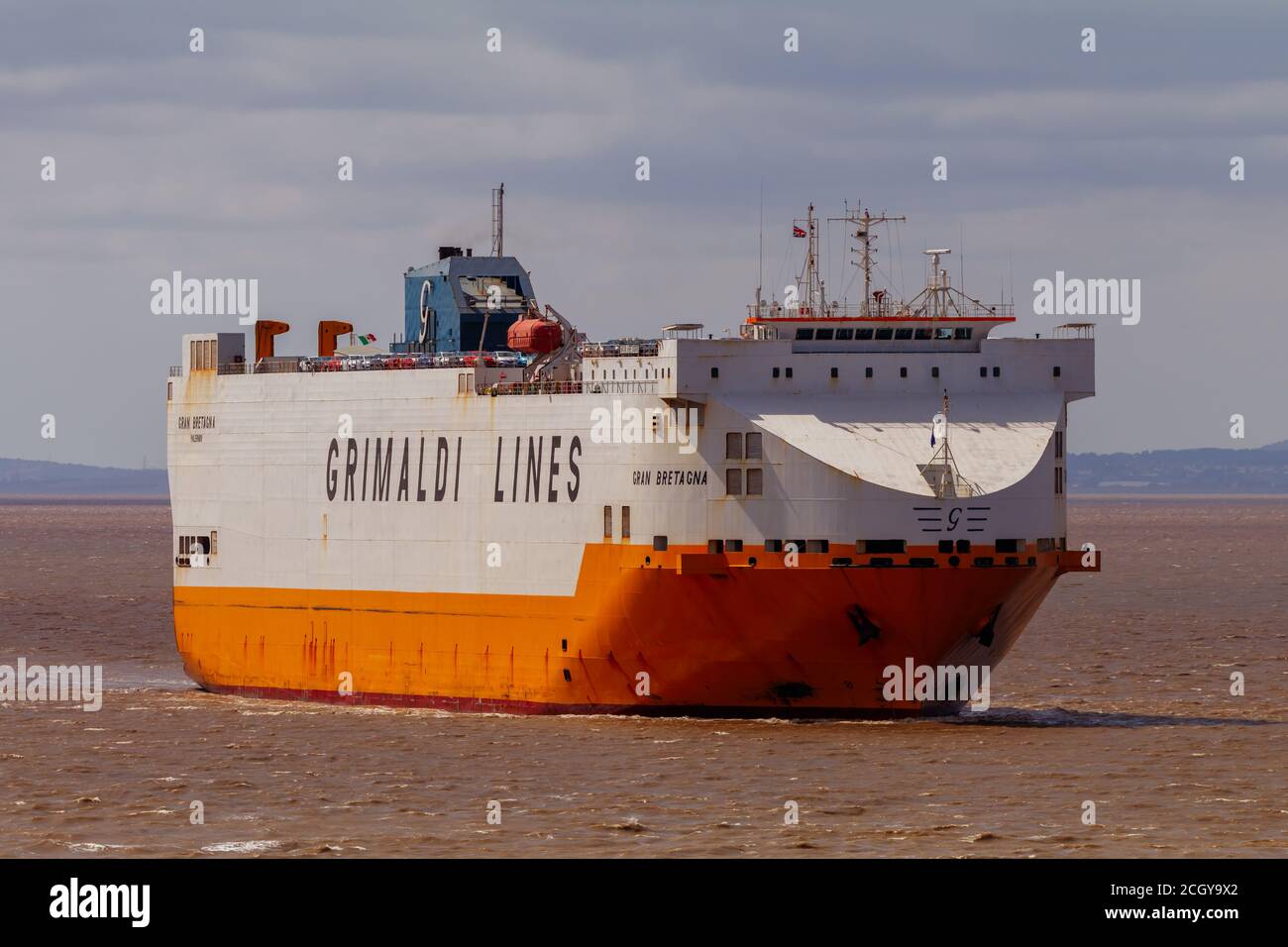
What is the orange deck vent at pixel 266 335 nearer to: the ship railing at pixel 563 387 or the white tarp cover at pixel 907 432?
the ship railing at pixel 563 387

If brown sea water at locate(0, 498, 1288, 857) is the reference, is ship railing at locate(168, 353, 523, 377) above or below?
above

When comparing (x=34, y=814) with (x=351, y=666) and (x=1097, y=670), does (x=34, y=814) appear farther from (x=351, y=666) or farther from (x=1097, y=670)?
(x=1097, y=670)

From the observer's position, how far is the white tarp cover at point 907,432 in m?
48.7

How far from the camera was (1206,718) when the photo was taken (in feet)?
176

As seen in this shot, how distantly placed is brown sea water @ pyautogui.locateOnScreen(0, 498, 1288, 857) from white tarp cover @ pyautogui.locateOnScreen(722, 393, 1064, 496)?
208 inches

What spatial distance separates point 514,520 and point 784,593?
25.0ft

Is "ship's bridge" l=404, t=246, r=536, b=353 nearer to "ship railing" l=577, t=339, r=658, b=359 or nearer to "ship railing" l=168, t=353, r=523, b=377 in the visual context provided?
"ship railing" l=168, t=353, r=523, b=377

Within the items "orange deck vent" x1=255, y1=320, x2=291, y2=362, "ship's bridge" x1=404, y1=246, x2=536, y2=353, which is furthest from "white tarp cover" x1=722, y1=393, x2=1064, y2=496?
"orange deck vent" x1=255, y1=320, x2=291, y2=362

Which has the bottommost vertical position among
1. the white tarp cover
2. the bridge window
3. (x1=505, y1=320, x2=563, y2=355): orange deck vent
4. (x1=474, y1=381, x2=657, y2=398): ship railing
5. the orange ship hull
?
the orange ship hull

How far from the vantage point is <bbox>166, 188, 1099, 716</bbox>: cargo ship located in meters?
48.6

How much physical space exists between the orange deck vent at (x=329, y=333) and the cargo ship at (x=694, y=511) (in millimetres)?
6748

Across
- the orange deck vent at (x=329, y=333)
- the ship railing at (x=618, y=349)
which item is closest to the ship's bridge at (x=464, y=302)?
the orange deck vent at (x=329, y=333)

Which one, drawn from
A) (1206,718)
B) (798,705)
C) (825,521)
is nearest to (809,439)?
(825,521)

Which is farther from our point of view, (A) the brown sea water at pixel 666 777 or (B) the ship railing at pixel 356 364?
(B) the ship railing at pixel 356 364
